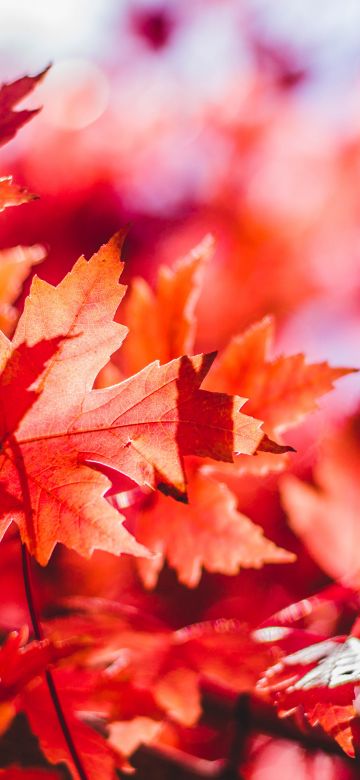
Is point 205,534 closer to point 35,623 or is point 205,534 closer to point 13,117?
point 35,623

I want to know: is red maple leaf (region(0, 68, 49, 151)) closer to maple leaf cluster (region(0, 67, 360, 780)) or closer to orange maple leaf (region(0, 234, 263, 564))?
maple leaf cluster (region(0, 67, 360, 780))

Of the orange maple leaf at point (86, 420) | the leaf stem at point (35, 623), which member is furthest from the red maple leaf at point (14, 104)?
the leaf stem at point (35, 623)

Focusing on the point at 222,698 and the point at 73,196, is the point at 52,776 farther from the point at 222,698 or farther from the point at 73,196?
the point at 73,196

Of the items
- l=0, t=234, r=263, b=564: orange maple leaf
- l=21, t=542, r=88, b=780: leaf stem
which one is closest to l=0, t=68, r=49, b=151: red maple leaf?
l=0, t=234, r=263, b=564: orange maple leaf

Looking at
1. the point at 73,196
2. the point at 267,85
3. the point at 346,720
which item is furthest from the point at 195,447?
the point at 267,85

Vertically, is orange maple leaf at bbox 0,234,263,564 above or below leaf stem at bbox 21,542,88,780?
above

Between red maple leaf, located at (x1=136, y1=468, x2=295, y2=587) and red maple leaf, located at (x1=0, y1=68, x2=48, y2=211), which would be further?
red maple leaf, located at (x1=136, y1=468, x2=295, y2=587)

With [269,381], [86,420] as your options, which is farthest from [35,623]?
[269,381]

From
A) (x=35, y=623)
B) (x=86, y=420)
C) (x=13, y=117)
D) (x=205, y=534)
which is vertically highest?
(x=13, y=117)
